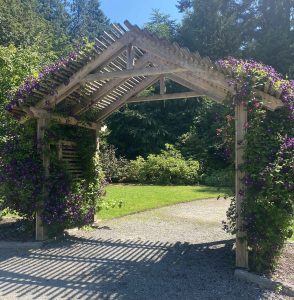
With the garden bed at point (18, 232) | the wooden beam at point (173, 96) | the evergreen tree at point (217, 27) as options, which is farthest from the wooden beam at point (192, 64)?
the evergreen tree at point (217, 27)

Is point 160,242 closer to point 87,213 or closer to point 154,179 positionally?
point 87,213

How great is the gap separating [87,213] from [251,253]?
374cm

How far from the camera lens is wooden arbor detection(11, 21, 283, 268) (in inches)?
235

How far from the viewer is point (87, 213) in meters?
8.37

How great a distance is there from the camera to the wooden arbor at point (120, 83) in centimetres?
597

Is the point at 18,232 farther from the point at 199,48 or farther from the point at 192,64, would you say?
the point at 199,48

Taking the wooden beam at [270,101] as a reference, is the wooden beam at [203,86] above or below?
above

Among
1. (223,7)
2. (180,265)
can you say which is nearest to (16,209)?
(180,265)

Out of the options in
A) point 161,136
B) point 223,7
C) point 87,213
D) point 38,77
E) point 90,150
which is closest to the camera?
point 38,77

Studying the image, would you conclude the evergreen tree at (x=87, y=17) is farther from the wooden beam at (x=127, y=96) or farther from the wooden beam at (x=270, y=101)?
the wooden beam at (x=270, y=101)

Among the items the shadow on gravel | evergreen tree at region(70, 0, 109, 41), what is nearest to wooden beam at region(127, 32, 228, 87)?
the shadow on gravel

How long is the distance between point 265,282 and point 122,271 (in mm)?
2016

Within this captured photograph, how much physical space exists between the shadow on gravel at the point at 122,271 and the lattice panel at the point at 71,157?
1.50 meters

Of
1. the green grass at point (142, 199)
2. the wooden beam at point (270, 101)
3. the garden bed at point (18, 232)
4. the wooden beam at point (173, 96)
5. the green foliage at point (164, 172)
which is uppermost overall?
the wooden beam at point (173, 96)
